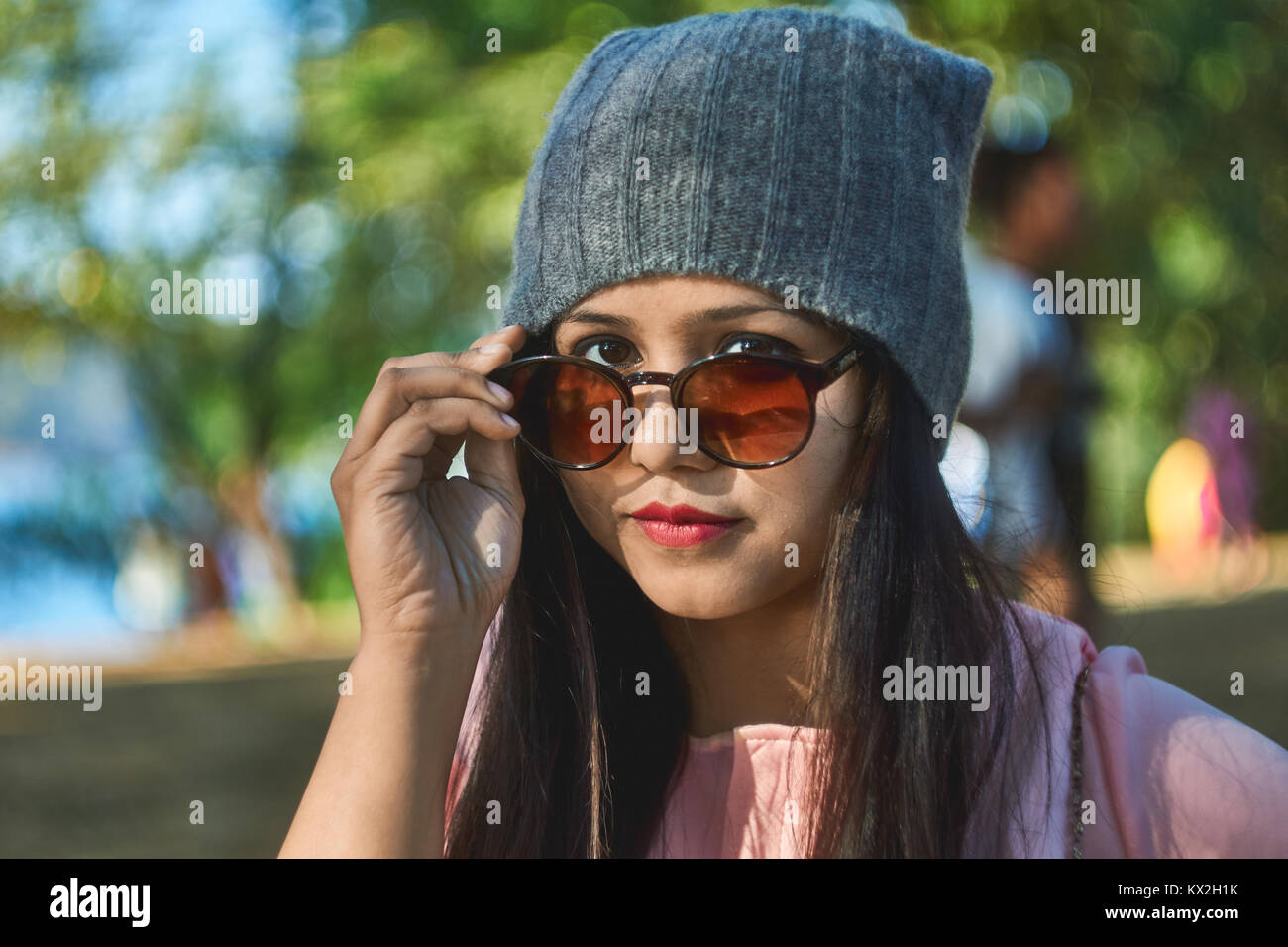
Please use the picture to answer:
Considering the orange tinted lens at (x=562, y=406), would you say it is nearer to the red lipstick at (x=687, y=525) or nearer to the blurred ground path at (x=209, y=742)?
the red lipstick at (x=687, y=525)

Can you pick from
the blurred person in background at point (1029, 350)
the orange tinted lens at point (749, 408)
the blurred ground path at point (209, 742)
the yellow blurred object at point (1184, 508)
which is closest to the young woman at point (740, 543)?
the orange tinted lens at point (749, 408)

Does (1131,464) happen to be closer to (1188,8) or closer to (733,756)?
(1188,8)

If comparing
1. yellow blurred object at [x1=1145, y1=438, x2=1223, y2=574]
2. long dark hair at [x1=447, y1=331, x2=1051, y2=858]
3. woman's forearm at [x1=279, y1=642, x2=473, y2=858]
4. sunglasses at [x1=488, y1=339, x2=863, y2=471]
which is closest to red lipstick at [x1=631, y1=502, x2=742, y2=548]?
sunglasses at [x1=488, y1=339, x2=863, y2=471]

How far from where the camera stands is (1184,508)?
14.4m

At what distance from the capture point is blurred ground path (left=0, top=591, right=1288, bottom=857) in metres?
5.79

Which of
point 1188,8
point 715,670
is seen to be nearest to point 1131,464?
point 1188,8

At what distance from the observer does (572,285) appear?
216 cm

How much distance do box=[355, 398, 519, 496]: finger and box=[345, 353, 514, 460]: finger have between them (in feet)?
0.05

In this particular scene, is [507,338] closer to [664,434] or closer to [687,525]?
[664,434]

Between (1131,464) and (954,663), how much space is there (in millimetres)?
14828

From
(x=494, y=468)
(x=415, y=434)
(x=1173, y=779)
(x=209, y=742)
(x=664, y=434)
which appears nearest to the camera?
(x=1173, y=779)

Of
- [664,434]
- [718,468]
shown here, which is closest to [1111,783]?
[718,468]

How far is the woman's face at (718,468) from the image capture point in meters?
2.04

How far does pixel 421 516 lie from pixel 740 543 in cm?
57
